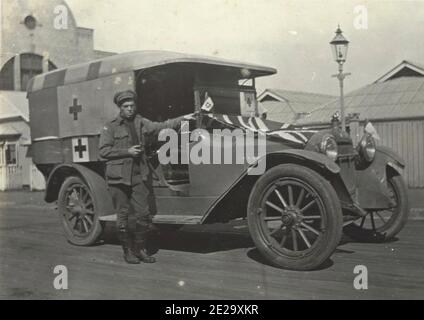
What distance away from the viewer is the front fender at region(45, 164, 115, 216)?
6484mm

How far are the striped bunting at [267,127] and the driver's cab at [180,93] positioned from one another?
18 cm

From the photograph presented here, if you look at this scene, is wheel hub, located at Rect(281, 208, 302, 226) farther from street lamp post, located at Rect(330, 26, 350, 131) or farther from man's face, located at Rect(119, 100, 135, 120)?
street lamp post, located at Rect(330, 26, 350, 131)

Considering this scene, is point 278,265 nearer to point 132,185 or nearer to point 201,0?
point 132,185

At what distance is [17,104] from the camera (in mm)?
24594

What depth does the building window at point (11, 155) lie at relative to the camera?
23.2 meters

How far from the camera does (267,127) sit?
6.68 m

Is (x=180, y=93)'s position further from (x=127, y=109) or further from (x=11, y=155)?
(x=11, y=155)

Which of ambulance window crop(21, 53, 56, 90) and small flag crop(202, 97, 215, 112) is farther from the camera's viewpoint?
ambulance window crop(21, 53, 56, 90)

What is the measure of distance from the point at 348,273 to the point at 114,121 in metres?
2.74

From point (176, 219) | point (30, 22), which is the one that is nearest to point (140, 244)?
point (176, 219)

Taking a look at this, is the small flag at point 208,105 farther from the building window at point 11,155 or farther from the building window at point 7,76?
the building window at point 7,76

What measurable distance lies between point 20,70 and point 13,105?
2.00 metres

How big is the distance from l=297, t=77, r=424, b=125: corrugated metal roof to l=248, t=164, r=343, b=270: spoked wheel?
39.3ft

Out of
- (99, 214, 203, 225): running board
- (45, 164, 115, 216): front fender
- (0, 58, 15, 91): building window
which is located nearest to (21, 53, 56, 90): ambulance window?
(0, 58, 15, 91): building window
